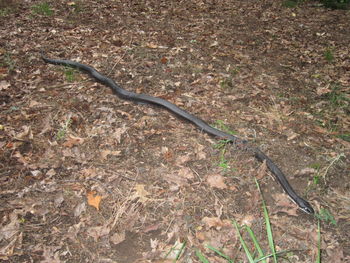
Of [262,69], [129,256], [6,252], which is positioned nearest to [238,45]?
[262,69]

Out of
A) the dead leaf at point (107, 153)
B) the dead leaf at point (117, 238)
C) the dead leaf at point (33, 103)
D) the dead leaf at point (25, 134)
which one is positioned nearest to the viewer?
the dead leaf at point (117, 238)

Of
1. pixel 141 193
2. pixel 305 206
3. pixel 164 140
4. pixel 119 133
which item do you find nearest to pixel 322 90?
pixel 305 206

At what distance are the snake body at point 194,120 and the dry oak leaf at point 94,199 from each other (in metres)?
1.64

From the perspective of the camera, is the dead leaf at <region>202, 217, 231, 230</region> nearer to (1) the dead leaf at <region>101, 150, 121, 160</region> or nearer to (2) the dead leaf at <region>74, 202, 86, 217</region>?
(2) the dead leaf at <region>74, 202, 86, 217</region>

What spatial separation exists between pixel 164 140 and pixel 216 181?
3.04 ft

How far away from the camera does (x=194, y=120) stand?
407 centimetres

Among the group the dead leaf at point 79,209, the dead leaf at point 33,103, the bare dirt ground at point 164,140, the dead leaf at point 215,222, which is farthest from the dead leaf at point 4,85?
the dead leaf at point 215,222

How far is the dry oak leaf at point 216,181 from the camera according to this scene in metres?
3.28

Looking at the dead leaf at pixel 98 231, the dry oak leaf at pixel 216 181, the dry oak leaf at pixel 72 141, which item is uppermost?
the dry oak leaf at pixel 72 141

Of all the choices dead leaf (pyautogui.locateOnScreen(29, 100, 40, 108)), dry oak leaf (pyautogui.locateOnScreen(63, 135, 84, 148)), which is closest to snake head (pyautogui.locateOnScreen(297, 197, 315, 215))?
dry oak leaf (pyautogui.locateOnScreen(63, 135, 84, 148))

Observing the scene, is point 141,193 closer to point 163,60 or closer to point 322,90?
point 163,60

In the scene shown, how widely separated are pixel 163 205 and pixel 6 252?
4.79 ft

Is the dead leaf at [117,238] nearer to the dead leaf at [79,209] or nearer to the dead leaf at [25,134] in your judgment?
the dead leaf at [79,209]

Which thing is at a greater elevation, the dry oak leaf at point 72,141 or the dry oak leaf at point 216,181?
the dry oak leaf at point 72,141
